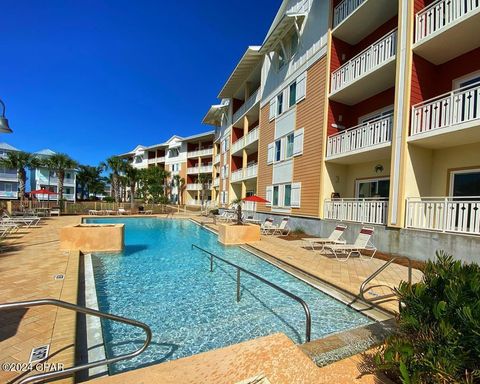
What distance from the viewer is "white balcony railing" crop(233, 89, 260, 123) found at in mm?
23930

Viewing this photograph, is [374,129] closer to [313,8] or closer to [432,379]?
[313,8]

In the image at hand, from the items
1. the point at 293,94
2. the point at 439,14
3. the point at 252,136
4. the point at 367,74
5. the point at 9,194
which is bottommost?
the point at 9,194

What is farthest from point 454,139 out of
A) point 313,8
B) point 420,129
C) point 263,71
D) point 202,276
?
point 263,71

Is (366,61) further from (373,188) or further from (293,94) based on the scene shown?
(293,94)

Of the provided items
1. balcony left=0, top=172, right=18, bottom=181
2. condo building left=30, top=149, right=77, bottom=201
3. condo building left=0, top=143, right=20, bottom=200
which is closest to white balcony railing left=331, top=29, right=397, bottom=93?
condo building left=0, top=143, right=20, bottom=200

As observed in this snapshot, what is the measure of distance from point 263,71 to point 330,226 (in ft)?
51.9

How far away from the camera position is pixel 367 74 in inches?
453

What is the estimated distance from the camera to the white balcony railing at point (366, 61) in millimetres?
10891

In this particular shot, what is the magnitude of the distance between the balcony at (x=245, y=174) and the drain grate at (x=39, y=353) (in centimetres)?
2065

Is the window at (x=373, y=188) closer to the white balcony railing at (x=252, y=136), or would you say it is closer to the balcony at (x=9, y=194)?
the white balcony railing at (x=252, y=136)

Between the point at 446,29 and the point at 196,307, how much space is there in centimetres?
1155

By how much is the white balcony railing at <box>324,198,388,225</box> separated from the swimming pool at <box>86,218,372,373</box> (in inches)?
205

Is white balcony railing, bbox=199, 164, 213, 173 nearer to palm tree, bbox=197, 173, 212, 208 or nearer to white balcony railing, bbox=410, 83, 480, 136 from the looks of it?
palm tree, bbox=197, 173, 212, 208

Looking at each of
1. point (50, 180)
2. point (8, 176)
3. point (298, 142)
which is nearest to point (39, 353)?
point (298, 142)
